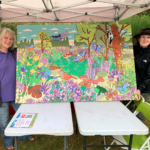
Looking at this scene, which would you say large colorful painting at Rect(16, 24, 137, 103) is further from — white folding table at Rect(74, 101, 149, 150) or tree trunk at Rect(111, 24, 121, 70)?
white folding table at Rect(74, 101, 149, 150)

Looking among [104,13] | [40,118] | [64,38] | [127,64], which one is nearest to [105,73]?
[127,64]

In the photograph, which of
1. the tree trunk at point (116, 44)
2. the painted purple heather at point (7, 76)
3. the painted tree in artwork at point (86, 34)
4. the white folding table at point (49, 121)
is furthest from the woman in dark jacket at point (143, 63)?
the painted purple heather at point (7, 76)

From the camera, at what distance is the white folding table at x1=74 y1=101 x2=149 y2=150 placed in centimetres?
113

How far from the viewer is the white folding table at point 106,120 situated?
3.70 feet

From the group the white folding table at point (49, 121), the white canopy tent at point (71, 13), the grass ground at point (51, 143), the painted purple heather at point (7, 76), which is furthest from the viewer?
the white canopy tent at point (71, 13)

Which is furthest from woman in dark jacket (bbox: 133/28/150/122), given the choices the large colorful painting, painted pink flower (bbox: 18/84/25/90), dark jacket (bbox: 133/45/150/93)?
painted pink flower (bbox: 18/84/25/90)

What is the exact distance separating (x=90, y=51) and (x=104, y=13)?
75.2 inches

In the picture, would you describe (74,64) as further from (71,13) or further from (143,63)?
(71,13)

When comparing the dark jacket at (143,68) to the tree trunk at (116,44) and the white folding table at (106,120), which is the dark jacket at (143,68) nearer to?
the tree trunk at (116,44)

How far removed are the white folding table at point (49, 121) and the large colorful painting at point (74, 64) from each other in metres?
0.13

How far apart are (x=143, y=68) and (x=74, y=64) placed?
1071 millimetres

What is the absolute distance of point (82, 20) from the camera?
339cm

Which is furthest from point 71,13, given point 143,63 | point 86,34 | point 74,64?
point 143,63

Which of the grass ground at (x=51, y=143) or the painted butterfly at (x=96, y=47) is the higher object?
the painted butterfly at (x=96, y=47)
